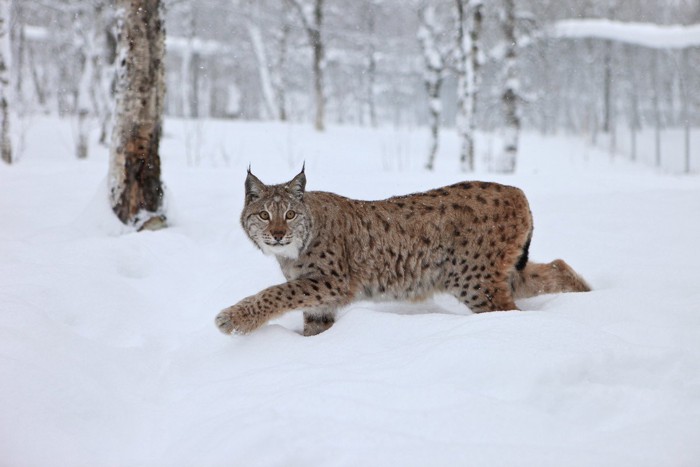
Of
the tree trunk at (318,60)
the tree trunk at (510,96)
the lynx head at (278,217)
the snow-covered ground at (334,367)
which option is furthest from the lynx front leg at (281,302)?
the tree trunk at (318,60)

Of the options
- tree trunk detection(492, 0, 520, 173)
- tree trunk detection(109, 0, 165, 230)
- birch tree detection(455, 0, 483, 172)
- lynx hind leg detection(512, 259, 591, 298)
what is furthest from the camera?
tree trunk detection(492, 0, 520, 173)

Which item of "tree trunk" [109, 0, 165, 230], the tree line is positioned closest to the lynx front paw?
"tree trunk" [109, 0, 165, 230]

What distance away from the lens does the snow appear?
1221 inches

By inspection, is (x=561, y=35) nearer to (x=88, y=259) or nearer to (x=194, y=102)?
(x=194, y=102)

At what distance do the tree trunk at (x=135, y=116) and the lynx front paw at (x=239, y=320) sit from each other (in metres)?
3.34

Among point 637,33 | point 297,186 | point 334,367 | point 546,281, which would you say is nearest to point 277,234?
point 297,186

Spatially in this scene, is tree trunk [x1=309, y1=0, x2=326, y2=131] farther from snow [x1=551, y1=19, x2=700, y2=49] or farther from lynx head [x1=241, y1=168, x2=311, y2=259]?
lynx head [x1=241, y1=168, x2=311, y2=259]

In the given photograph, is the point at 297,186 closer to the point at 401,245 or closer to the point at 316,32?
the point at 401,245

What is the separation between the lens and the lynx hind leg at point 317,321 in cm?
474

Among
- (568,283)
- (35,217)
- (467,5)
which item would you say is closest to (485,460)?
(568,283)

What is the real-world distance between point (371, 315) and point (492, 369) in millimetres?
1237

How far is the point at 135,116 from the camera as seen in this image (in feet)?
23.4

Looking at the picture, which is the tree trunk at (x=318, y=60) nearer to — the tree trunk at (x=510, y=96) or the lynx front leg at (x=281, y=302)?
the tree trunk at (x=510, y=96)

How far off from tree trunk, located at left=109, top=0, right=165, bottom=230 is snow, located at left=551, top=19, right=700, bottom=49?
2620 cm
